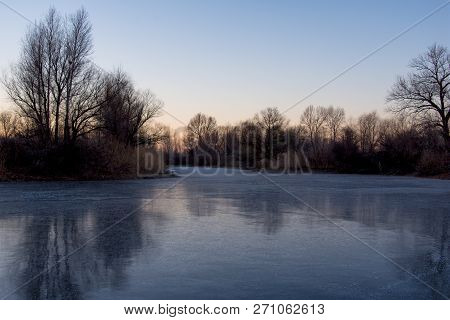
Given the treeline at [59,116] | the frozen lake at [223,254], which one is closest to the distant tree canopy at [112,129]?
the treeline at [59,116]

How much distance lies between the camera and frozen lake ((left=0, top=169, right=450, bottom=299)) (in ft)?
18.0

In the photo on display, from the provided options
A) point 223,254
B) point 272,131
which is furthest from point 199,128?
point 223,254

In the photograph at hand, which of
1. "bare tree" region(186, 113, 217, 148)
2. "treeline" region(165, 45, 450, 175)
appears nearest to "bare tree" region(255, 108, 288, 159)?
"treeline" region(165, 45, 450, 175)

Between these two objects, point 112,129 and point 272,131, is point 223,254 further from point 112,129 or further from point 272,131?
point 272,131

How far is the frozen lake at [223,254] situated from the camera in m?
5.50

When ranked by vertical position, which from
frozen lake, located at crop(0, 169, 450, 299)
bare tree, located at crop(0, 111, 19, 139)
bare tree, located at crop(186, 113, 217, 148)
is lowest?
frozen lake, located at crop(0, 169, 450, 299)

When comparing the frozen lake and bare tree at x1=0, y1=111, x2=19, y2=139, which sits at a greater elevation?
bare tree at x1=0, y1=111, x2=19, y2=139

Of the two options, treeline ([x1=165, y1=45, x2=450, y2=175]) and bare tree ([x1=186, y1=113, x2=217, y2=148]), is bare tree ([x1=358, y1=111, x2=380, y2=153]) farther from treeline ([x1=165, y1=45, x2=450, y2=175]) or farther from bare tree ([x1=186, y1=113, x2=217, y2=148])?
bare tree ([x1=186, y1=113, x2=217, y2=148])

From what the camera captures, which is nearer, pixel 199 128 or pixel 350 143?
pixel 350 143

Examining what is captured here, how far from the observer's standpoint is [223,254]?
7488 mm
